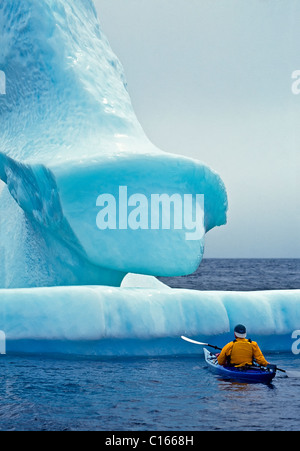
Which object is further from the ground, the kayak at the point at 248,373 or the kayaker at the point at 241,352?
the kayaker at the point at 241,352

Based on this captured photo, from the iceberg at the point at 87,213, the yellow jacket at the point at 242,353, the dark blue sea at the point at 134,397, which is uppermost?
the iceberg at the point at 87,213

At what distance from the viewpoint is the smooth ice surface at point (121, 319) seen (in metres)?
7.78

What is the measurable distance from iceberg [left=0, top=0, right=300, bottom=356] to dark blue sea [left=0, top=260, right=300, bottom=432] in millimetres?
489

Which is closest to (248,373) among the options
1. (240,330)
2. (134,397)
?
(240,330)

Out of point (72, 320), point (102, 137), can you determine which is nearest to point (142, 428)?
point (72, 320)

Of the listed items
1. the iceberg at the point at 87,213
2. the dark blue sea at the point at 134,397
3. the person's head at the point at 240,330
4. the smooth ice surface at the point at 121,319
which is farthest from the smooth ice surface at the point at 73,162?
the person's head at the point at 240,330

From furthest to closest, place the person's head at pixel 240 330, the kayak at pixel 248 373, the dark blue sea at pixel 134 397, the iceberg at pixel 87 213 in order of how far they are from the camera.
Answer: the iceberg at pixel 87 213 < the person's head at pixel 240 330 < the kayak at pixel 248 373 < the dark blue sea at pixel 134 397

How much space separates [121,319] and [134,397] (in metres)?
1.88

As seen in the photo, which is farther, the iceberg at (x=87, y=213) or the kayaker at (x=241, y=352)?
the iceberg at (x=87, y=213)

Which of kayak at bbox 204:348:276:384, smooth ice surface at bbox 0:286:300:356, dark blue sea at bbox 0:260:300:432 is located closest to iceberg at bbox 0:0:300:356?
smooth ice surface at bbox 0:286:300:356

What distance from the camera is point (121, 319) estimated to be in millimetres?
7930

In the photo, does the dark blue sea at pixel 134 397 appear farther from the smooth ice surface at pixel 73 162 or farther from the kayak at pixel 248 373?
the smooth ice surface at pixel 73 162

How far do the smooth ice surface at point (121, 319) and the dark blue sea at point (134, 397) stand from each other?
0.22 meters

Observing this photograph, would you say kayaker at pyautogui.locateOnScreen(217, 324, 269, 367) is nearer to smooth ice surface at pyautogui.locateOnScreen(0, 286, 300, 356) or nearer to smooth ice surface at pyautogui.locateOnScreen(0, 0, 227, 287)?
smooth ice surface at pyautogui.locateOnScreen(0, 286, 300, 356)
